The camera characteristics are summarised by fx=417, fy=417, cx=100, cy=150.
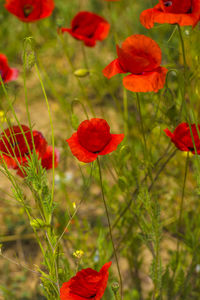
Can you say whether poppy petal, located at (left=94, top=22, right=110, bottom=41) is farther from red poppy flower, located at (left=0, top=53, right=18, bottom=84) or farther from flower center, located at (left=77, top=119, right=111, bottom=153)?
flower center, located at (left=77, top=119, right=111, bottom=153)

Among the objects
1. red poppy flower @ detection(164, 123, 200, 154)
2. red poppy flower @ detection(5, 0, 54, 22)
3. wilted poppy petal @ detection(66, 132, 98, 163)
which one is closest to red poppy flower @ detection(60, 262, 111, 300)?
wilted poppy petal @ detection(66, 132, 98, 163)

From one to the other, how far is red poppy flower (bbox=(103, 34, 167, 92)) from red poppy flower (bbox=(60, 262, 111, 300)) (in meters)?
0.37

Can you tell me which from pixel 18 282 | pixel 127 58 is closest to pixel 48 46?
pixel 18 282

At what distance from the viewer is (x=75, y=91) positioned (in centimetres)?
229

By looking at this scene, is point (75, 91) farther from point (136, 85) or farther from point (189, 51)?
point (136, 85)

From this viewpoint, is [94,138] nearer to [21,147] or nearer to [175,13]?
[21,147]

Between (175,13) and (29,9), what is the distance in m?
0.61

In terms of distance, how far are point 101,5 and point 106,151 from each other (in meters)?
2.12

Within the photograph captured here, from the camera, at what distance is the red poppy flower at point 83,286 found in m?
0.77

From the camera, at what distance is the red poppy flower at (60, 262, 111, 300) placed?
30.5 inches

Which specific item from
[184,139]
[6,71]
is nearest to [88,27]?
[6,71]

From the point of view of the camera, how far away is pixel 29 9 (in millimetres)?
1298

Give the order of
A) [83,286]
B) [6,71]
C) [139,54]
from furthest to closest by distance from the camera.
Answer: [6,71] → [139,54] → [83,286]

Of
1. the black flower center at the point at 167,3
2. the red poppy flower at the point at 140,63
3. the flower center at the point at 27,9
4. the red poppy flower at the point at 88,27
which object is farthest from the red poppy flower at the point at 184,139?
the flower center at the point at 27,9
